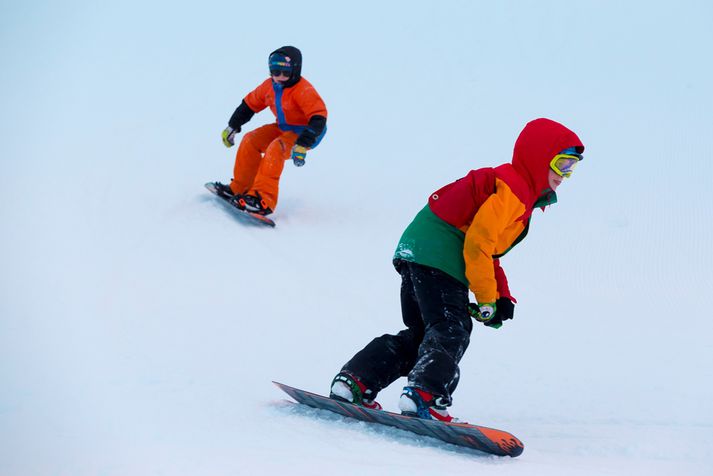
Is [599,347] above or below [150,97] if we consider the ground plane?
below

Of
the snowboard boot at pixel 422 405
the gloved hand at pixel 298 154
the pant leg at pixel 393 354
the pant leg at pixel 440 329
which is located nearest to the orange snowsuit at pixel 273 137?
the gloved hand at pixel 298 154

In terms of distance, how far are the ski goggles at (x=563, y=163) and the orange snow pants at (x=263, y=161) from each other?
3590 mm

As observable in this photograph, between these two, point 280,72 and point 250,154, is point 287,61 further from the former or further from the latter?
point 250,154

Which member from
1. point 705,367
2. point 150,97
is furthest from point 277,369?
point 150,97

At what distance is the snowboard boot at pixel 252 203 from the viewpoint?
6828mm

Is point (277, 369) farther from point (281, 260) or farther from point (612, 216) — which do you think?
point (612, 216)

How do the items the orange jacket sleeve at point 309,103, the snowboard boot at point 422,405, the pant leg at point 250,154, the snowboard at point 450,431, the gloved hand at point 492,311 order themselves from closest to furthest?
the snowboard at point 450,431, the snowboard boot at point 422,405, the gloved hand at point 492,311, the orange jacket sleeve at point 309,103, the pant leg at point 250,154

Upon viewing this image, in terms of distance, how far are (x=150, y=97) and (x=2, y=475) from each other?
883 centimetres

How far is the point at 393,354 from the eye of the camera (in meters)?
3.79

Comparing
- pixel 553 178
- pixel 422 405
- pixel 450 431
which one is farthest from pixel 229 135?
pixel 450 431

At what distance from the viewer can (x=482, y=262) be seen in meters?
3.48

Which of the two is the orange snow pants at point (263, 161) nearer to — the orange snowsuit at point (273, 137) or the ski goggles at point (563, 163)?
the orange snowsuit at point (273, 137)

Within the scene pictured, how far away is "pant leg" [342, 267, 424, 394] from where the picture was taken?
374cm

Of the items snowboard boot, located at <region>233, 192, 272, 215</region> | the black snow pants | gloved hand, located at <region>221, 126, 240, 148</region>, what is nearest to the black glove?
snowboard boot, located at <region>233, 192, 272, 215</region>
